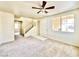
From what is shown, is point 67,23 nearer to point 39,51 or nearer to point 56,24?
point 56,24

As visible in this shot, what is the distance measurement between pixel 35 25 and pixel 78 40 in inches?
242

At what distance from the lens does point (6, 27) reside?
5121mm

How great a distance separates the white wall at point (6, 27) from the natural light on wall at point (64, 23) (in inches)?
121

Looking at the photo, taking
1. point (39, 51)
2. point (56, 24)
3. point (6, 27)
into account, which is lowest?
point (39, 51)

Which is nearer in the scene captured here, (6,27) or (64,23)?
(64,23)

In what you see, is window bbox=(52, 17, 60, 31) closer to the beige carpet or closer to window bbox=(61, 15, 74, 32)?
window bbox=(61, 15, 74, 32)

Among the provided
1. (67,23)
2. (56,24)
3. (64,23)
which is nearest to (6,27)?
(56,24)

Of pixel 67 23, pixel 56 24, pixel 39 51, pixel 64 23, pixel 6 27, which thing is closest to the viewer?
pixel 39 51

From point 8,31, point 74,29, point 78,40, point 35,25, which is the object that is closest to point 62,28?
point 74,29

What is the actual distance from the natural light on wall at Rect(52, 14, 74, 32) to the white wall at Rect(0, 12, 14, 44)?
3.07 metres

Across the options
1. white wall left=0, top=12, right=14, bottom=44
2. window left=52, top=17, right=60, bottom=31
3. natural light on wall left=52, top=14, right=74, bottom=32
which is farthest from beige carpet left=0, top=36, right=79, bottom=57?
window left=52, top=17, right=60, bottom=31

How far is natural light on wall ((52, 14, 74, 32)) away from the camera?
176 inches

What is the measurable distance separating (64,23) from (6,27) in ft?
11.8

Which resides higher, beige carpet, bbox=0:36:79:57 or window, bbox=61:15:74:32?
window, bbox=61:15:74:32
